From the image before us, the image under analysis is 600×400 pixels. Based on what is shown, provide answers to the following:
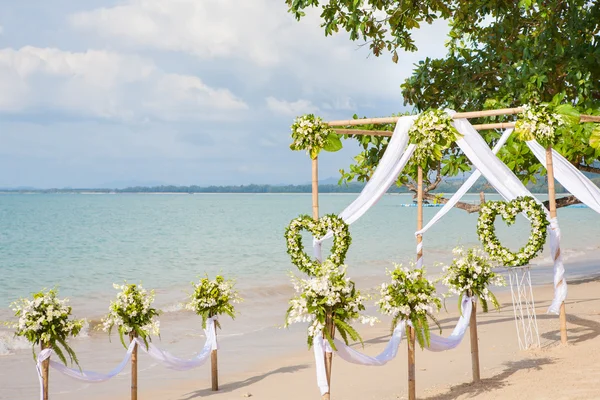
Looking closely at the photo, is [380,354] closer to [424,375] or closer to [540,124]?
[424,375]

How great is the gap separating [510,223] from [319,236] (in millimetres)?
2446

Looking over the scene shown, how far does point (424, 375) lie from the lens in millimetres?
8625

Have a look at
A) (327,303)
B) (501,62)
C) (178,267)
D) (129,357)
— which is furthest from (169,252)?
(327,303)

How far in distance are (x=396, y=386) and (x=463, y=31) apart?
36.2 ft

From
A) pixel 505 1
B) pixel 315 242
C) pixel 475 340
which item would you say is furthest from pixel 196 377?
pixel 505 1

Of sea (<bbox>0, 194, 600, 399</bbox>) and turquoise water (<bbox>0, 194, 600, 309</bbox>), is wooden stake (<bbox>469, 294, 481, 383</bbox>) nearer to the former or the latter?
sea (<bbox>0, 194, 600, 399</bbox>)

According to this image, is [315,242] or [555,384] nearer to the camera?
[555,384]

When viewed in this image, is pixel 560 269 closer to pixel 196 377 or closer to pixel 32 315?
pixel 196 377

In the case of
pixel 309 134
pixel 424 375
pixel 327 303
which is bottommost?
pixel 424 375

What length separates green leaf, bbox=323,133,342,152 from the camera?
9.68 m

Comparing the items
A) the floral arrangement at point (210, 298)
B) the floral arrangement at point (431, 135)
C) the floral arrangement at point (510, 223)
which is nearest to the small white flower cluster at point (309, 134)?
the floral arrangement at point (431, 135)

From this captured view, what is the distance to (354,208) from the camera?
932cm

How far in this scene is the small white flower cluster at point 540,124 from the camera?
870 centimetres

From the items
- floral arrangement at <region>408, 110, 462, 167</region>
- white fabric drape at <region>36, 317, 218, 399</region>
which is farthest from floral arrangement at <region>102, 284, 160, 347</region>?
floral arrangement at <region>408, 110, 462, 167</region>
